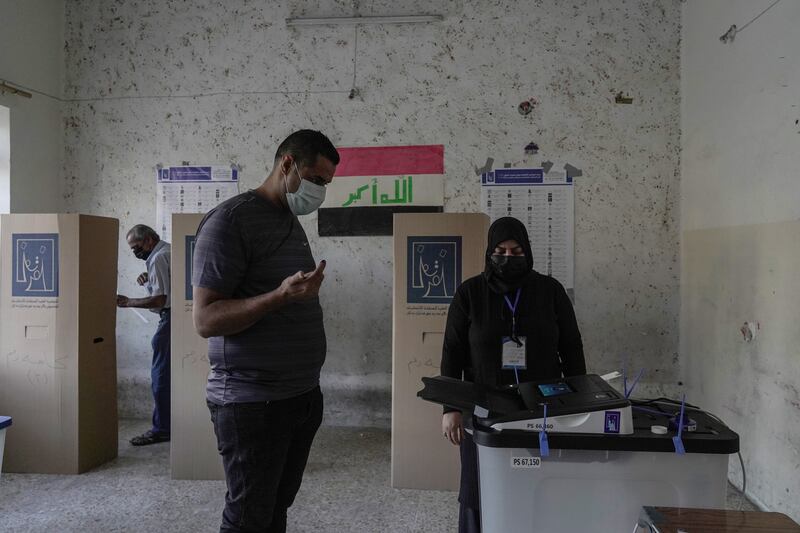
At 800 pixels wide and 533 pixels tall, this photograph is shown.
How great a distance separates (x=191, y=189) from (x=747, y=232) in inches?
Answer: 123

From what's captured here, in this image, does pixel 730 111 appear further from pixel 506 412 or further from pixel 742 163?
pixel 506 412

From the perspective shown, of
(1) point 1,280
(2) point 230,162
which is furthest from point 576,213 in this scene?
(1) point 1,280

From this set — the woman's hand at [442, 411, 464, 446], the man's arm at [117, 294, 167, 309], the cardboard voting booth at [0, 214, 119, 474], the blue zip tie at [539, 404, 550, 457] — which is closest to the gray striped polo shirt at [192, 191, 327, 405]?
the woman's hand at [442, 411, 464, 446]

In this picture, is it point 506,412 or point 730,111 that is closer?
point 506,412

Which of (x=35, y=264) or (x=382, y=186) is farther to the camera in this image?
(x=382, y=186)

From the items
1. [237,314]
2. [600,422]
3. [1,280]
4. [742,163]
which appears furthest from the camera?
[1,280]

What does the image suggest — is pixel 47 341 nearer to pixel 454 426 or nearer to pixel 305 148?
pixel 305 148

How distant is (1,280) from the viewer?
110 inches

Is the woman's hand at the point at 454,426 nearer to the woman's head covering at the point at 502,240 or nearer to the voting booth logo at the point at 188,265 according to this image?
the woman's head covering at the point at 502,240

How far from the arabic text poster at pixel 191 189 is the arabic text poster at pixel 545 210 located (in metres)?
1.73

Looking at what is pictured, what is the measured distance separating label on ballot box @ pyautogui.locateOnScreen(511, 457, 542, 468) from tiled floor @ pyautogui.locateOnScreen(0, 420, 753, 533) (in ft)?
4.19

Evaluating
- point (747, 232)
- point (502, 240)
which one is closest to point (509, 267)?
point (502, 240)

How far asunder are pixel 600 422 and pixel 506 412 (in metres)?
0.19

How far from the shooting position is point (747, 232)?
2.39 meters
